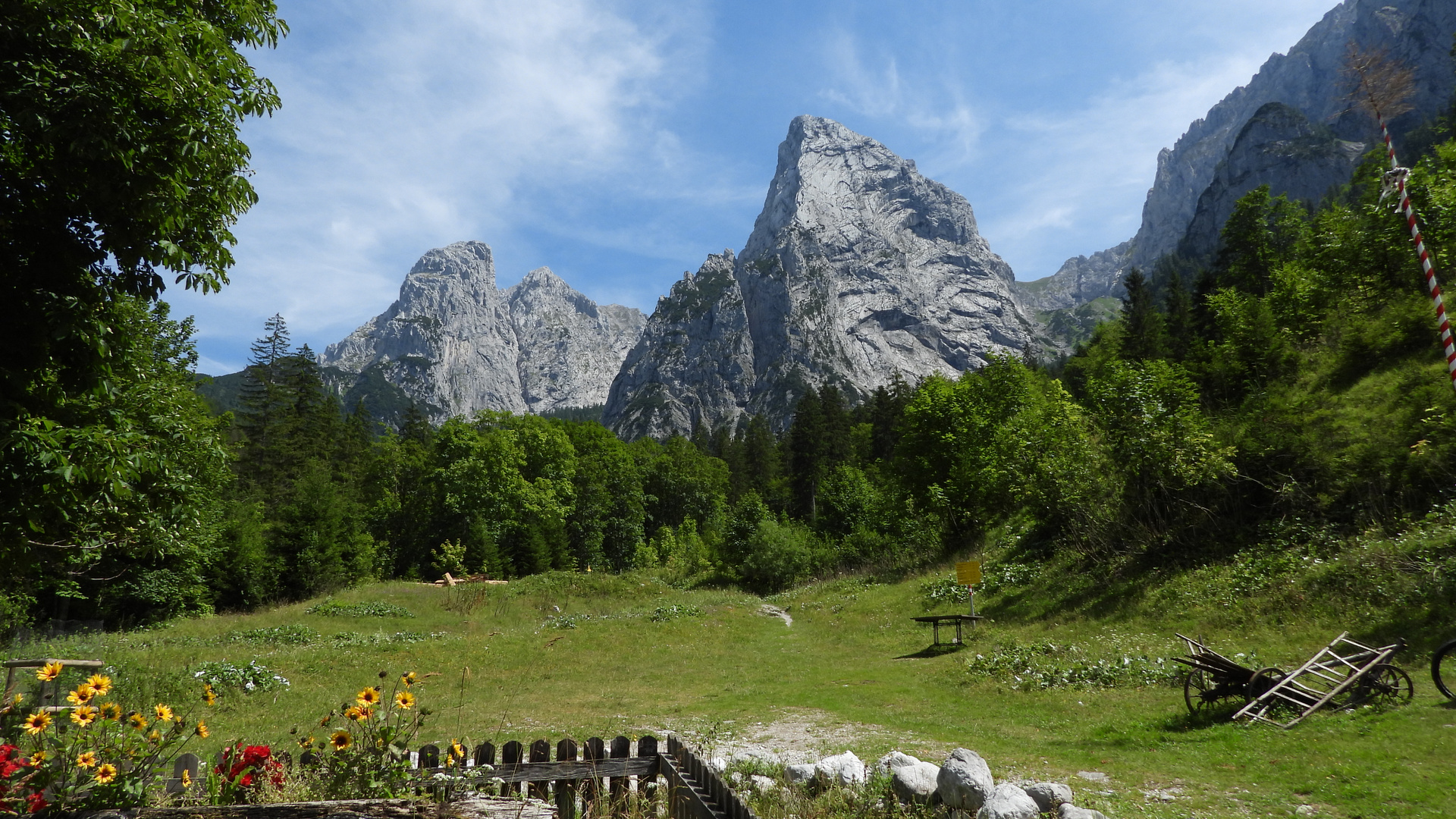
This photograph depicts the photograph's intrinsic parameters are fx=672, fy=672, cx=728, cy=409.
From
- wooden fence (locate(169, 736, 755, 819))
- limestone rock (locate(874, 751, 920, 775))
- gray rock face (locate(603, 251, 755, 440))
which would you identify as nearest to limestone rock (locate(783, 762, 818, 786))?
limestone rock (locate(874, 751, 920, 775))

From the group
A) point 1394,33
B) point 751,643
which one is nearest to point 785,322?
point 1394,33

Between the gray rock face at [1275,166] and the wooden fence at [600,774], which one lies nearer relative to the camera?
the wooden fence at [600,774]

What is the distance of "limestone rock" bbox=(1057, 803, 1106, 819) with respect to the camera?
5630 millimetres

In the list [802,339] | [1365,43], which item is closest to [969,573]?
[1365,43]

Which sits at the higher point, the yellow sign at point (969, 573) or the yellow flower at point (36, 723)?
the yellow flower at point (36, 723)

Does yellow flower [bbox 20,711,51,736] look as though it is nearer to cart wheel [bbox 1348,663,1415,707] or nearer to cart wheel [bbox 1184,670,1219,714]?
cart wheel [bbox 1184,670,1219,714]

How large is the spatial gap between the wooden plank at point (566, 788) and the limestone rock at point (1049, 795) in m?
4.06

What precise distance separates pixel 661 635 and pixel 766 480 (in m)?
69.2

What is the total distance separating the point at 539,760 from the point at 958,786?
3.80 meters

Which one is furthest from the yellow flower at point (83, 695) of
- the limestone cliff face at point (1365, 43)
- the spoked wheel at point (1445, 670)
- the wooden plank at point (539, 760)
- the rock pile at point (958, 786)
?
the limestone cliff face at point (1365, 43)

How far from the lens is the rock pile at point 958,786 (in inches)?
228

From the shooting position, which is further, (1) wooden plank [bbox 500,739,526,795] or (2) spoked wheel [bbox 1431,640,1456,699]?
(2) spoked wheel [bbox 1431,640,1456,699]

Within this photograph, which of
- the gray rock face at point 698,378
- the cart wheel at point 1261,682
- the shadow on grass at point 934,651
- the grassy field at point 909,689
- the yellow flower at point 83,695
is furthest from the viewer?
the gray rock face at point 698,378

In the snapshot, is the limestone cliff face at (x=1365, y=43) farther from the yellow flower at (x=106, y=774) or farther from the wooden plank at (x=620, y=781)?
the yellow flower at (x=106, y=774)
